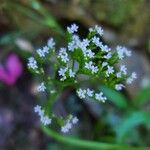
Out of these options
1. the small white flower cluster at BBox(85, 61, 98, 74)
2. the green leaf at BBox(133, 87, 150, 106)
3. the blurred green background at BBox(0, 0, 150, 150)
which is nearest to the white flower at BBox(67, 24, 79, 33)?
the small white flower cluster at BBox(85, 61, 98, 74)

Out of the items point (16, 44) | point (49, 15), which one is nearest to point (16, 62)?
point (16, 44)

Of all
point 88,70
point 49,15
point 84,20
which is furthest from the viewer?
point 84,20

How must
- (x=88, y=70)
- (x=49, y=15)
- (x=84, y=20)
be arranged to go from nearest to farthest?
(x=88, y=70), (x=49, y=15), (x=84, y=20)

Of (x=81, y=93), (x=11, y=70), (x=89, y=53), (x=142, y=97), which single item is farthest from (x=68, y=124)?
(x=11, y=70)

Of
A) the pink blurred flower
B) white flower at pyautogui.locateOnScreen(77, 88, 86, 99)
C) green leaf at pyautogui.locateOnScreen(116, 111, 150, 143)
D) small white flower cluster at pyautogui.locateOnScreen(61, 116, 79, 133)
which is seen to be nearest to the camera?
white flower at pyautogui.locateOnScreen(77, 88, 86, 99)

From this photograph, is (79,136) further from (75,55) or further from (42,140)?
(75,55)

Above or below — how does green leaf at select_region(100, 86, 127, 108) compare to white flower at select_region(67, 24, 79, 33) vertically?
above

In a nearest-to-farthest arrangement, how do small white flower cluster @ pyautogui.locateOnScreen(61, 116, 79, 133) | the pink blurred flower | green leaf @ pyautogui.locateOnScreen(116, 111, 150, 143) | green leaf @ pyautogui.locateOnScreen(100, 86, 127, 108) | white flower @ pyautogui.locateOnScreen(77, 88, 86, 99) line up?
white flower @ pyautogui.locateOnScreen(77, 88, 86, 99)
small white flower cluster @ pyautogui.locateOnScreen(61, 116, 79, 133)
green leaf @ pyautogui.locateOnScreen(116, 111, 150, 143)
green leaf @ pyautogui.locateOnScreen(100, 86, 127, 108)
the pink blurred flower

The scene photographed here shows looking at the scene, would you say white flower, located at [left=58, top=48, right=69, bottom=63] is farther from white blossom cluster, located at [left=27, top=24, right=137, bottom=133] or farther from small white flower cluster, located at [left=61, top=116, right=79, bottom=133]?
small white flower cluster, located at [left=61, top=116, right=79, bottom=133]
